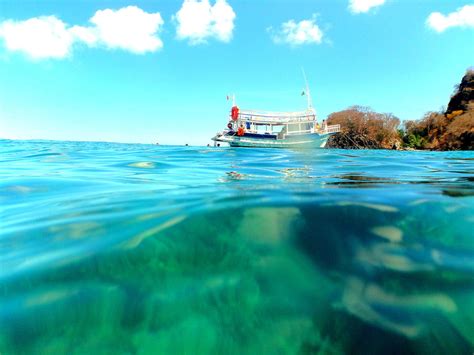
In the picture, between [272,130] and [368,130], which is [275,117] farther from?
[368,130]

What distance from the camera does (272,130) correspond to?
97.7ft

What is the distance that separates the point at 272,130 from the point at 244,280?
29541mm

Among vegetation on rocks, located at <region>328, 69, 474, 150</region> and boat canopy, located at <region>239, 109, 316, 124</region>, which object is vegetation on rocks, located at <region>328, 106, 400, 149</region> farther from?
boat canopy, located at <region>239, 109, 316, 124</region>

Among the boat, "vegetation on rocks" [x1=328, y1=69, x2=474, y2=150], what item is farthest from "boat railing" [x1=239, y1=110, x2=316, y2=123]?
"vegetation on rocks" [x1=328, y1=69, x2=474, y2=150]

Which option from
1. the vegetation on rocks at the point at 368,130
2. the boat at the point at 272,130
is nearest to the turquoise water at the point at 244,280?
the boat at the point at 272,130

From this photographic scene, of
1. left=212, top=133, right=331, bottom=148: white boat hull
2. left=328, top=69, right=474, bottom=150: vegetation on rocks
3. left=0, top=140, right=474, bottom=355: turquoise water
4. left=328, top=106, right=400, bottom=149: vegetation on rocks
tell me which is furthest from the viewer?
left=328, top=106, right=400, bottom=149: vegetation on rocks

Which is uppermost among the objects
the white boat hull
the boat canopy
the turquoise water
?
the boat canopy

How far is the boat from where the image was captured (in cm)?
2858

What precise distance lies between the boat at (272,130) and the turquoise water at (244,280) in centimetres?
2688

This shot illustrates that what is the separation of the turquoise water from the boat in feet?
88.2

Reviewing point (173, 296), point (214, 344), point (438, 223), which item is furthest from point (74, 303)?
point (438, 223)

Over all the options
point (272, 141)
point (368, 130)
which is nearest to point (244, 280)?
point (272, 141)

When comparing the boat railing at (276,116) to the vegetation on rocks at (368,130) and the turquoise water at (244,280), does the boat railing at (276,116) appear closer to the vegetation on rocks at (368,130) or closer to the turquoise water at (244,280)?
the vegetation on rocks at (368,130)

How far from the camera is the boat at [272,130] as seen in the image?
1125 inches
